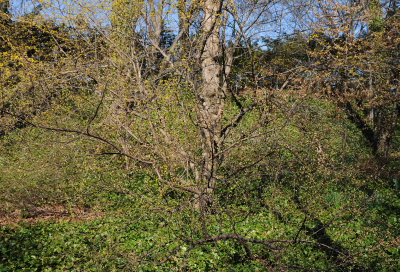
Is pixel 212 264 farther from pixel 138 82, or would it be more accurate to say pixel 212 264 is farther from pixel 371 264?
pixel 138 82

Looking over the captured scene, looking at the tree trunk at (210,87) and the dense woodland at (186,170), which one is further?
the tree trunk at (210,87)

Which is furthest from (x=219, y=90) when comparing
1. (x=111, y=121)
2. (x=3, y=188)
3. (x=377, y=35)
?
(x=377, y=35)

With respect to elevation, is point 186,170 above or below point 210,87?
below

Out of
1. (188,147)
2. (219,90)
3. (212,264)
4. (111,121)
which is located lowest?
(212,264)

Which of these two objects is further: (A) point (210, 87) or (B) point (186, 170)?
(A) point (210, 87)

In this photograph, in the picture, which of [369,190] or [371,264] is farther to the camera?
[369,190]

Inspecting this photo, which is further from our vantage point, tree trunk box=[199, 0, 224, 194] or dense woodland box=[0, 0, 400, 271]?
tree trunk box=[199, 0, 224, 194]

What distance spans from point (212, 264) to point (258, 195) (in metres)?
2.96

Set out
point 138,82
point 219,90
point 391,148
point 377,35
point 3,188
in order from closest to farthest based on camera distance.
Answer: point 138,82 → point 219,90 → point 3,188 → point 377,35 → point 391,148

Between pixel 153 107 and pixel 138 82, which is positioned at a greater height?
pixel 138 82

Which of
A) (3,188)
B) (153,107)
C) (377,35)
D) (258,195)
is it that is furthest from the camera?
(377,35)

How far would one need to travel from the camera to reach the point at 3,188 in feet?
23.6

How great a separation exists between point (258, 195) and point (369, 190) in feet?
11.4

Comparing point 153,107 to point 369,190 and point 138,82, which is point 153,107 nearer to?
point 138,82
